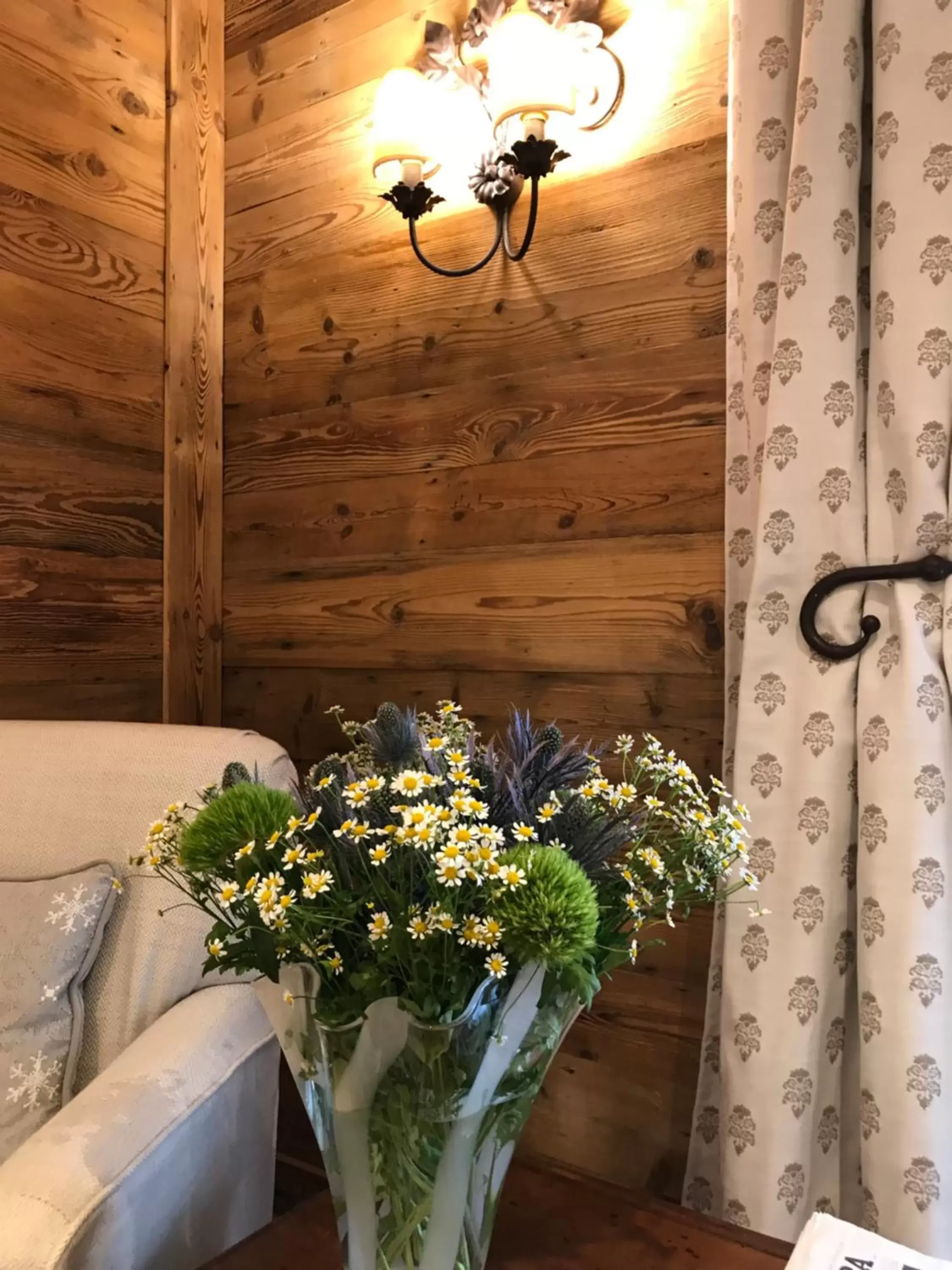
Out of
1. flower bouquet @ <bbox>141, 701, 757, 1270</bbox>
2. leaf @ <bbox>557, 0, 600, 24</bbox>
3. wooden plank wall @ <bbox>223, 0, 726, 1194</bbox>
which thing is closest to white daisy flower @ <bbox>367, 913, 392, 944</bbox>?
flower bouquet @ <bbox>141, 701, 757, 1270</bbox>

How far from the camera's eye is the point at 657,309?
1406mm

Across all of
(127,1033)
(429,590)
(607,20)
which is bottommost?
(127,1033)

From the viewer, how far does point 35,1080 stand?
1.02m

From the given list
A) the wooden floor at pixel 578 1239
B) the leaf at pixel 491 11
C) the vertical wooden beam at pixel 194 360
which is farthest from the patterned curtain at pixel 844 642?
the vertical wooden beam at pixel 194 360

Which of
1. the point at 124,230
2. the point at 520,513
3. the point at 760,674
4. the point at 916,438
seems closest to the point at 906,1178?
the point at 760,674

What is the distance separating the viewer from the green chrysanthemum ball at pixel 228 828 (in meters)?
0.65

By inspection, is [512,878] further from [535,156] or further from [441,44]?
[441,44]

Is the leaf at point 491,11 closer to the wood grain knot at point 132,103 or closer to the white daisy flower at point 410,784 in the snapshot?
the wood grain knot at point 132,103

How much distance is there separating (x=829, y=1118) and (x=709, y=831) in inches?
25.9

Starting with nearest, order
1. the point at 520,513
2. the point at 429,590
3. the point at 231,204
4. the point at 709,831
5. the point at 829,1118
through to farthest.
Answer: the point at 709,831
the point at 829,1118
the point at 520,513
the point at 429,590
the point at 231,204

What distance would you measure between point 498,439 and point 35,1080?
1.06 meters

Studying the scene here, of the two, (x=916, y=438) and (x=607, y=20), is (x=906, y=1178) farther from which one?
(x=607, y=20)

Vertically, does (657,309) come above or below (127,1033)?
above

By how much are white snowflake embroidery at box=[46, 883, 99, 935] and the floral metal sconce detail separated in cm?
105
